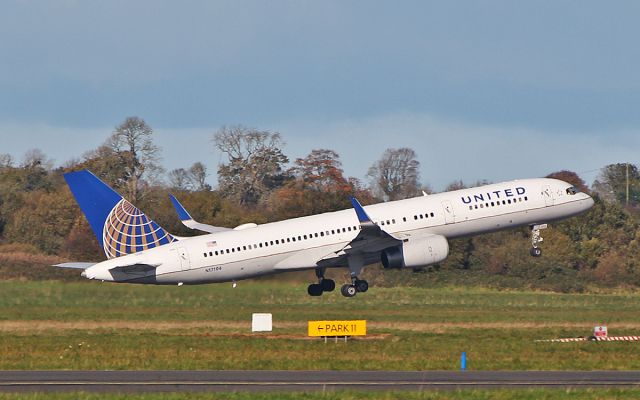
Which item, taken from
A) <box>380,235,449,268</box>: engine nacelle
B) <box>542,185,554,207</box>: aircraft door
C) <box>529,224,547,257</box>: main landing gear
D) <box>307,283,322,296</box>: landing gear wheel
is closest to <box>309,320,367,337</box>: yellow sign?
<box>380,235,449,268</box>: engine nacelle

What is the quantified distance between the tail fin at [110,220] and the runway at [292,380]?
901 inches

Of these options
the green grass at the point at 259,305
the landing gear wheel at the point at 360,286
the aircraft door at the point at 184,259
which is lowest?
the green grass at the point at 259,305

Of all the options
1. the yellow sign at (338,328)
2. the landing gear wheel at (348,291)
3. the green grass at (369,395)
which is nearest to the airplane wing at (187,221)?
the landing gear wheel at (348,291)

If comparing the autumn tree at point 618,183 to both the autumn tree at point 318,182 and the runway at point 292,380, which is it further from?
the runway at point 292,380

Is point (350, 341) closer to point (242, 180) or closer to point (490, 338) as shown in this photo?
point (490, 338)

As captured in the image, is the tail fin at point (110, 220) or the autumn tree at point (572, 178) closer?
the tail fin at point (110, 220)

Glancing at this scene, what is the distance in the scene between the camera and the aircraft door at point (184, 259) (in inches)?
2381

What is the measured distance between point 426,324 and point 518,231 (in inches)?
1387

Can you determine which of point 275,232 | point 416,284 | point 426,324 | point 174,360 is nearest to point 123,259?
point 275,232

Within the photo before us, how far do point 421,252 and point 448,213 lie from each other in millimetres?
2866

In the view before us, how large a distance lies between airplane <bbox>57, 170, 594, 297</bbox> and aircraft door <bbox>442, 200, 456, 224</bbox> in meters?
0.05

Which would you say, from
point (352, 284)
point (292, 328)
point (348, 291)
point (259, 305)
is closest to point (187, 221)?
point (259, 305)

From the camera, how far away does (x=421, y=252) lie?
6278 cm

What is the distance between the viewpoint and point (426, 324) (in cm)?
5625
